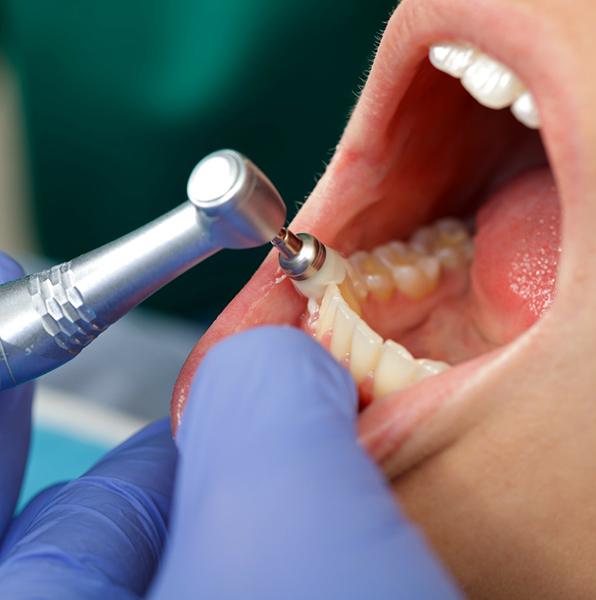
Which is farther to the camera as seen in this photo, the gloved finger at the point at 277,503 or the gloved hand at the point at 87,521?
the gloved hand at the point at 87,521

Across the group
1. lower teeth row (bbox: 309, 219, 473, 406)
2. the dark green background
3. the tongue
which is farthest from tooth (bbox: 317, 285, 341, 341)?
the dark green background

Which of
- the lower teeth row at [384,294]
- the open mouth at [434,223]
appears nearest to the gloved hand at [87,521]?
the open mouth at [434,223]

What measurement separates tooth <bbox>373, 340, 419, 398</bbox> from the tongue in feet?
0.61

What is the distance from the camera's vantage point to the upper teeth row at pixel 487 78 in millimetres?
631

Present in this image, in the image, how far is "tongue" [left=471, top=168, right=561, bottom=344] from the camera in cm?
82

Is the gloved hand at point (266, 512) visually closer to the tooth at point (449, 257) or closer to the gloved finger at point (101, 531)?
the gloved finger at point (101, 531)

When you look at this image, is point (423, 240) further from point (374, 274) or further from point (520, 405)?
point (520, 405)

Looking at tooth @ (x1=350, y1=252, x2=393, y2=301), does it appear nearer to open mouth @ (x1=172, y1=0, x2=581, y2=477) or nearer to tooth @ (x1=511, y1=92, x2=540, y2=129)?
open mouth @ (x1=172, y1=0, x2=581, y2=477)

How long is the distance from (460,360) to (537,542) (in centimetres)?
26

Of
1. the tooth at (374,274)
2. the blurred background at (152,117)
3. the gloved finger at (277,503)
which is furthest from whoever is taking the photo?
the blurred background at (152,117)

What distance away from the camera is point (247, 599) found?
0.46 meters

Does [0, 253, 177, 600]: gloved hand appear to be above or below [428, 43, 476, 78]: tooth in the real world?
below

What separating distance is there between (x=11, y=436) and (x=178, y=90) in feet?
2.63

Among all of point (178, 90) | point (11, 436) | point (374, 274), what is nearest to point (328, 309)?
point (374, 274)
